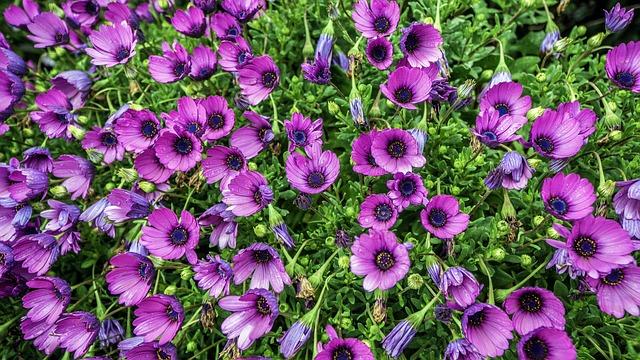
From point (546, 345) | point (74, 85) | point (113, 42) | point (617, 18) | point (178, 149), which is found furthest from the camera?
point (74, 85)

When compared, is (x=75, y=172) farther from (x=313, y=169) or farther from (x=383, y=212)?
(x=383, y=212)

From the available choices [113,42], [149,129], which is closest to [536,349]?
[149,129]

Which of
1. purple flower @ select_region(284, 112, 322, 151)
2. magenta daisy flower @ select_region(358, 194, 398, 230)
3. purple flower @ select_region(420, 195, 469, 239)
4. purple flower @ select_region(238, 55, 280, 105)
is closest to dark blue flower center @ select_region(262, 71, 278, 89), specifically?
purple flower @ select_region(238, 55, 280, 105)

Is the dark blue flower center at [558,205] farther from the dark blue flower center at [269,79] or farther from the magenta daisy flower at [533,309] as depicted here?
the dark blue flower center at [269,79]

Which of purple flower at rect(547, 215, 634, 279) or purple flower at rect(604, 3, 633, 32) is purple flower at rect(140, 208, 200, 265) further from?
purple flower at rect(604, 3, 633, 32)

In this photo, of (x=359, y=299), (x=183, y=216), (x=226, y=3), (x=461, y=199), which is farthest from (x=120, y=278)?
(x=461, y=199)
